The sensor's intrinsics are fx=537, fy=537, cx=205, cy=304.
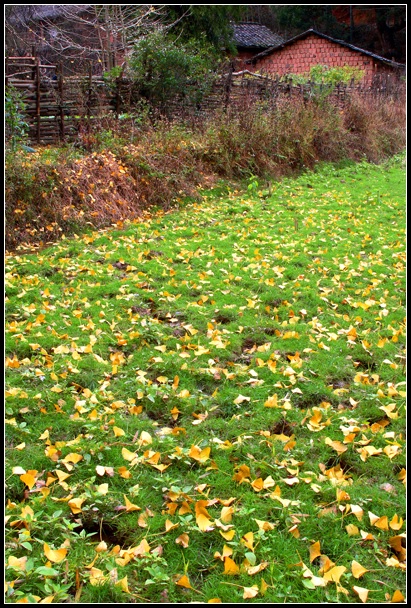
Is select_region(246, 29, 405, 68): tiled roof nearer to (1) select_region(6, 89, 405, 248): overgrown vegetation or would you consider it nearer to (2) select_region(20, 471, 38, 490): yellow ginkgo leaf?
(1) select_region(6, 89, 405, 248): overgrown vegetation

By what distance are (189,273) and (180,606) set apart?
459cm

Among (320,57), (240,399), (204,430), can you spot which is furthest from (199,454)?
(320,57)

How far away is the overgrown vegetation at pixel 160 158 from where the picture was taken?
8227mm

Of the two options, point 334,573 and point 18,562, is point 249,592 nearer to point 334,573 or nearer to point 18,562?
point 334,573

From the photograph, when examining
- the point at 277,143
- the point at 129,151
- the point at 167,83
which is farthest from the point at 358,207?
the point at 167,83

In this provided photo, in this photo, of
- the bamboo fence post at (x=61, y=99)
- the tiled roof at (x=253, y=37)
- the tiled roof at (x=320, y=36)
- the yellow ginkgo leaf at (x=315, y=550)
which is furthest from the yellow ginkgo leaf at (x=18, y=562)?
the tiled roof at (x=253, y=37)

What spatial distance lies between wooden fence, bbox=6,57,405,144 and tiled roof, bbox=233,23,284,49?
18.8m

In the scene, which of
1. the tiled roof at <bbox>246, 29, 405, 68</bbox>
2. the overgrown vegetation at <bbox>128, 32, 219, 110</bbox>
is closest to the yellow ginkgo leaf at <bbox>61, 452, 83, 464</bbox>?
the overgrown vegetation at <bbox>128, 32, 219, 110</bbox>

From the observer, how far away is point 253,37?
32.5 meters

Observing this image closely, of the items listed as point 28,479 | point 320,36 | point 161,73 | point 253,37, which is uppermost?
point 253,37

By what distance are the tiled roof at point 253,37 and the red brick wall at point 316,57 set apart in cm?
241

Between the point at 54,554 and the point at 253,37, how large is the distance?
34852 millimetres

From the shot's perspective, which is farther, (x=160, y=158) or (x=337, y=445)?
(x=160, y=158)

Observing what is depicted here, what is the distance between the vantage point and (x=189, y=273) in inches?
259
